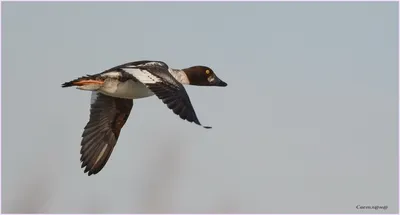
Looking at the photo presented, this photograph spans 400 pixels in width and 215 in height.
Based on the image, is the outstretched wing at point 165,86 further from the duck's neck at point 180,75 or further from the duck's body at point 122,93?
the duck's neck at point 180,75

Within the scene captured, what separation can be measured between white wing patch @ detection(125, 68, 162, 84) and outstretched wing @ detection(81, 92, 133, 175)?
4.16ft

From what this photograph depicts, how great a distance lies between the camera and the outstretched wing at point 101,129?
9.96 metres

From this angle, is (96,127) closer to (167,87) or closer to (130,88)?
(130,88)

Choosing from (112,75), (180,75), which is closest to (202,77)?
(180,75)

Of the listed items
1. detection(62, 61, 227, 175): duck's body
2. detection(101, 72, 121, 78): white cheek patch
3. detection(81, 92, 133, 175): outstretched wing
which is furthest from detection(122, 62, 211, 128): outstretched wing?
detection(81, 92, 133, 175): outstretched wing

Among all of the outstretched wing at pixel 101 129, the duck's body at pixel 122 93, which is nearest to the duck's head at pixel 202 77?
the duck's body at pixel 122 93

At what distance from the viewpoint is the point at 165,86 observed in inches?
331

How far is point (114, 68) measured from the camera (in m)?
9.52

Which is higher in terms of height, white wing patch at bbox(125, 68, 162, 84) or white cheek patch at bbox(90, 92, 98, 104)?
white wing patch at bbox(125, 68, 162, 84)

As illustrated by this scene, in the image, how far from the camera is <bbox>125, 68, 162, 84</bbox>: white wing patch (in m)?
8.66

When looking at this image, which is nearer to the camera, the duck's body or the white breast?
the duck's body

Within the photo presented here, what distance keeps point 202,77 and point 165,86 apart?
2056mm

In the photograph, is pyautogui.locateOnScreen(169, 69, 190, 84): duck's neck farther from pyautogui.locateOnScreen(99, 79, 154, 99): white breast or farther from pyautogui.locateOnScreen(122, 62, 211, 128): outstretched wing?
pyautogui.locateOnScreen(99, 79, 154, 99): white breast

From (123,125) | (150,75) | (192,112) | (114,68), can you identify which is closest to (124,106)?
(123,125)
